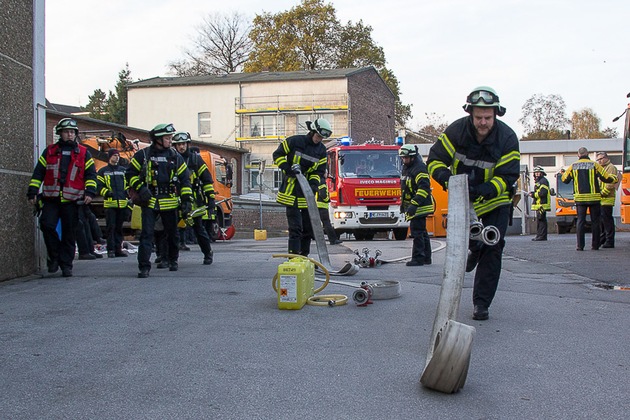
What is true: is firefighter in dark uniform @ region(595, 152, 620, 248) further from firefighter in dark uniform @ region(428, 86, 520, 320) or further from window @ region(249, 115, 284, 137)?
window @ region(249, 115, 284, 137)

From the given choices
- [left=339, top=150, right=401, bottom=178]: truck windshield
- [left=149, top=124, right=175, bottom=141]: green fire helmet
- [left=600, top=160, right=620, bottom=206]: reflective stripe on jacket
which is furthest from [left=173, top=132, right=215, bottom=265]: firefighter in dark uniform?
[left=339, top=150, right=401, bottom=178]: truck windshield

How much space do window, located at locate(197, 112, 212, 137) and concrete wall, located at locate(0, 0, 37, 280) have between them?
1742 inches

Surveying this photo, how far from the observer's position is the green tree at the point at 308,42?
187 feet

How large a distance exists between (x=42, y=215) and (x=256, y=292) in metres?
3.32

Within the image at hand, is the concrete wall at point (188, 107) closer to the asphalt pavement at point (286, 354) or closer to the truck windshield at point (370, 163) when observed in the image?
the truck windshield at point (370, 163)

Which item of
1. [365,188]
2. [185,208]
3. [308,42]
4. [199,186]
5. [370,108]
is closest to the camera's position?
[185,208]

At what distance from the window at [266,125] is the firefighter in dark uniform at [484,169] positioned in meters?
46.1

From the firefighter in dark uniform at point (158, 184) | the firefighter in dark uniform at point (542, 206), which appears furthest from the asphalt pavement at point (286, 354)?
the firefighter in dark uniform at point (542, 206)

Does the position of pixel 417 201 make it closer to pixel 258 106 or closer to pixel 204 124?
pixel 258 106

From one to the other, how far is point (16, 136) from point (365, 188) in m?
12.8

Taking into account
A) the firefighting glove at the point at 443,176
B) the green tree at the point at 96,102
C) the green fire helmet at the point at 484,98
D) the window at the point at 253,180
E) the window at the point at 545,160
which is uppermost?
the green tree at the point at 96,102

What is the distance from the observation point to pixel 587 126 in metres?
73.4

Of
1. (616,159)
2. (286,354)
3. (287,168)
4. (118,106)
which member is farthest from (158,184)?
(118,106)

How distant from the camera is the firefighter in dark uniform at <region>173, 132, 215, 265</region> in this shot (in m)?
10.9
